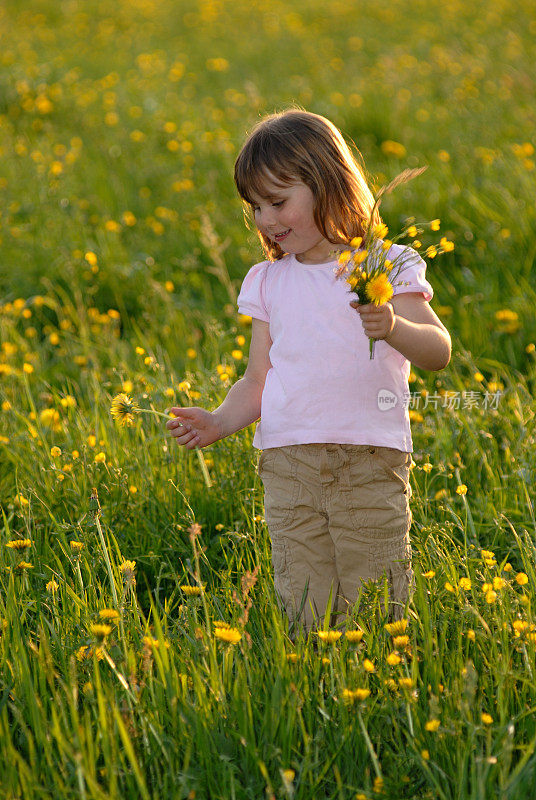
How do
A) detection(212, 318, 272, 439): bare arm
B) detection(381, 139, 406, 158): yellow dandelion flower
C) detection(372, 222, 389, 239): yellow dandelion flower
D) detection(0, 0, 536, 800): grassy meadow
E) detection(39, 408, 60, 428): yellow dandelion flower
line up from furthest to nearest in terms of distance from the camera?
detection(381, 139, 406, 158): yellow dandelion flower, detection(39, 408, 60, 428): yellow dandelion flower, detection(212, 318, 272, 439): bare arm, detection(372, 222, 389, 239): yellow dandelion flower, detection(0, 0, 536, 800): grassy meadow

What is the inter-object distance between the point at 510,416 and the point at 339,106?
416 centimetres

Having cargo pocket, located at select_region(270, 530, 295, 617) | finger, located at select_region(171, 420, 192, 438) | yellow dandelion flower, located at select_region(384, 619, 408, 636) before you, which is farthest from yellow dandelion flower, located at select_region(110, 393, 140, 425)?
yellow dandelion flower, located at select_region(384, 619, 408, 636)

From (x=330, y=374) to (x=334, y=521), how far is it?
352 millimetres

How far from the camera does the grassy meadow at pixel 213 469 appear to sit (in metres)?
1.53

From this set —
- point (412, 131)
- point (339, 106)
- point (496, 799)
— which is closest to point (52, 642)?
point (496, 799)

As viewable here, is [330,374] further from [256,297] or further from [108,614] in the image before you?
[108,614]

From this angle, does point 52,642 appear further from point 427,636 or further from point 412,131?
point 412,131

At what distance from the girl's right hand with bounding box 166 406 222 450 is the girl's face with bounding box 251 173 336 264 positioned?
438 mm

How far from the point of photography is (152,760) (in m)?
1.52

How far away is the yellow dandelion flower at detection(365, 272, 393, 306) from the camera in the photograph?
156 cm

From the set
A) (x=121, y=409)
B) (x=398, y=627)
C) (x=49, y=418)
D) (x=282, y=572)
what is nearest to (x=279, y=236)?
(x=121, y=409)

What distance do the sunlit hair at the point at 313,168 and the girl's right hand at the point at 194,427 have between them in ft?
1.68

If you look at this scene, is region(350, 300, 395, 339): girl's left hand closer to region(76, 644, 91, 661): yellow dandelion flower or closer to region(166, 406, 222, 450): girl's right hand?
region(166, 406, 222, 450): girl's right hand

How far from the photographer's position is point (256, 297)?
209 centimetres
